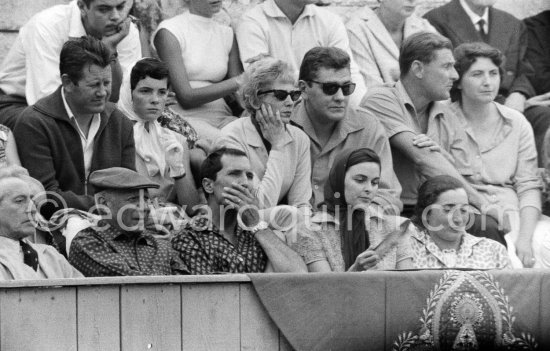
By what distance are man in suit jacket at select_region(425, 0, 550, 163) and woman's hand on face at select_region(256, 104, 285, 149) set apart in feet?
6.39

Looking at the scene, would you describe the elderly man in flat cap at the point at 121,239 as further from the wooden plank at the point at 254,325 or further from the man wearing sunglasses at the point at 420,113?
the man wearing sunglasses at the point at 420,113

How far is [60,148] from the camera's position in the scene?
8016 millimetres

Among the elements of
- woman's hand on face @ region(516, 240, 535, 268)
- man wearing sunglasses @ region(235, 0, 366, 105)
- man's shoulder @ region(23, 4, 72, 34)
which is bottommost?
woman's hand on face @ region(516, 240, 535, 268)

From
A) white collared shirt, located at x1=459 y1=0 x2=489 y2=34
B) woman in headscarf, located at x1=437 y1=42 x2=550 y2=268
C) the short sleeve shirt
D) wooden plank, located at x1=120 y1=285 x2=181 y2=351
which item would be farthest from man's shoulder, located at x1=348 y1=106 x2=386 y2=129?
wooden plank, located at x1=120 y1=285 x2=181 y2=351

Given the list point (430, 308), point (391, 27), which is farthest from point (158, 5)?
point (430, 308)

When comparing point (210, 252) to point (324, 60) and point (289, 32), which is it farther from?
point (289, 32)

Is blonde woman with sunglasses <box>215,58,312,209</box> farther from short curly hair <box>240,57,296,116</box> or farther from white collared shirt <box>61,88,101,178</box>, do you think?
white collared shirt <box>61,88,101,178</box>

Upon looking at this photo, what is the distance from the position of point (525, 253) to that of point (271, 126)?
1.46 m

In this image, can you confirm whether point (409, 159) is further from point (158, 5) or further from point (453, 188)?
point (158, 5)

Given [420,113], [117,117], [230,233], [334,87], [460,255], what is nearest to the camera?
[230,233]

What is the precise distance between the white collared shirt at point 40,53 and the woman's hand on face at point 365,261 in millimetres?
1910

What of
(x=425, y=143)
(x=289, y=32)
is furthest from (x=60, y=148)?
(x=425, y=143)

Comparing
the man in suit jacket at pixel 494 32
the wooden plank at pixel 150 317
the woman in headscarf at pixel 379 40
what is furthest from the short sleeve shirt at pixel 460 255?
the man in suit jacket at pixel 494 32

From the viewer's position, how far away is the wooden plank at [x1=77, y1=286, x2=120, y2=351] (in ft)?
22.6
